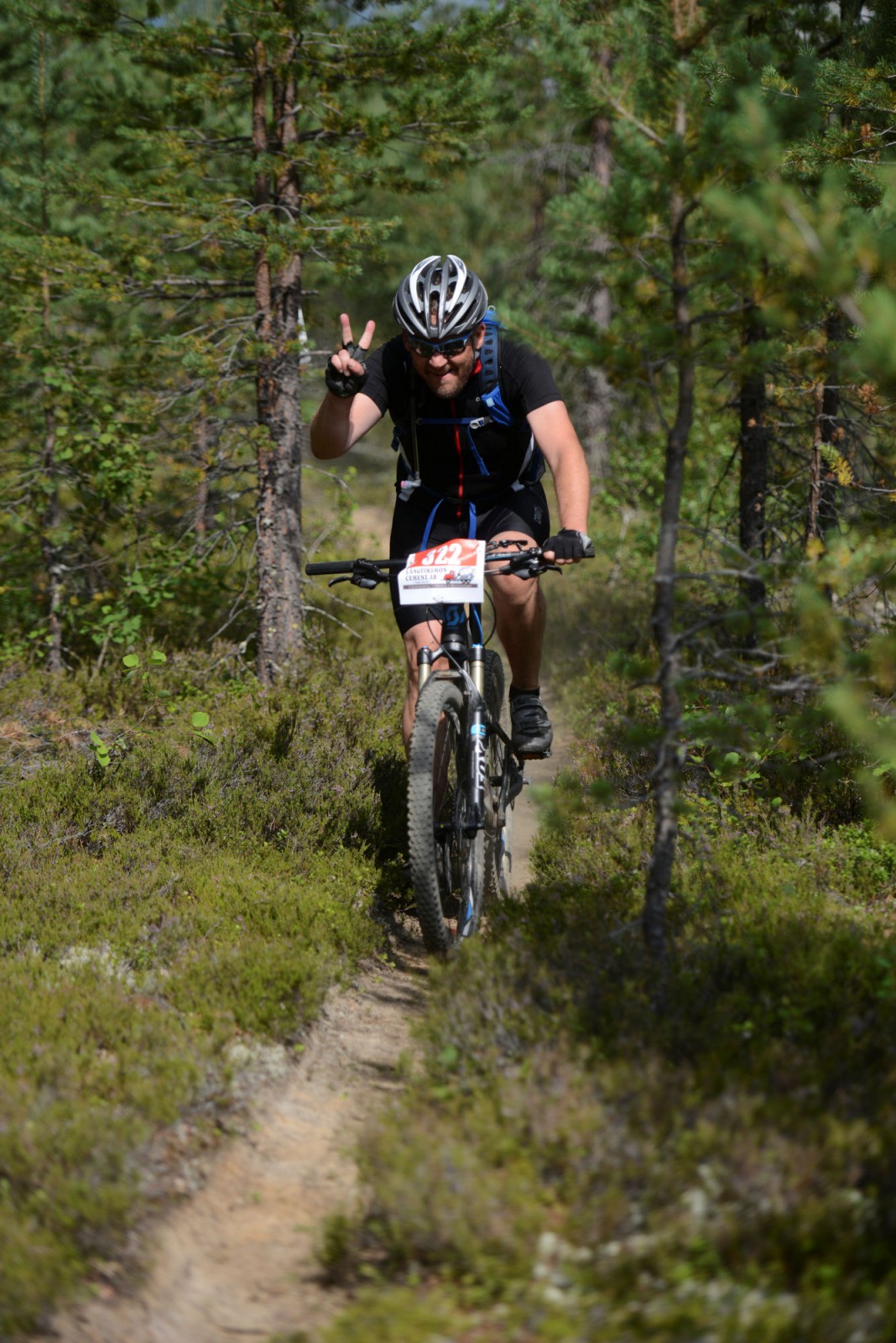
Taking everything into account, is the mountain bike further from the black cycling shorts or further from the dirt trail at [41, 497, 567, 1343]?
the dirt trail at [41, 497, 567, 1343]

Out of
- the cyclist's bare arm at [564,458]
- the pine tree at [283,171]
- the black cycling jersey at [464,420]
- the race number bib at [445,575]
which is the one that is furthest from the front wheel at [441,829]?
the pine tree at [283,171]

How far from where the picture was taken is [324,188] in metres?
7.96

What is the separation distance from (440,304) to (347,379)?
0.53 meters

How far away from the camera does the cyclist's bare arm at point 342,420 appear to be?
4871 millimetres

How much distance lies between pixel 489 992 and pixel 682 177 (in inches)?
113

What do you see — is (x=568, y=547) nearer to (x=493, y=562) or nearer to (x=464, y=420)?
(x=493, y=562)

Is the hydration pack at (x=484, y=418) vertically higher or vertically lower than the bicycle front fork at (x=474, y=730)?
higher

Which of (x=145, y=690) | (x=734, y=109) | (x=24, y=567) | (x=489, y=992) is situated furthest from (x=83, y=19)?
(x=489, y=992)

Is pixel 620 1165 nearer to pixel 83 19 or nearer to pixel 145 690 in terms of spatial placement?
pixel 145 690

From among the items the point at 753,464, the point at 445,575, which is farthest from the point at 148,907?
the point at 753,464

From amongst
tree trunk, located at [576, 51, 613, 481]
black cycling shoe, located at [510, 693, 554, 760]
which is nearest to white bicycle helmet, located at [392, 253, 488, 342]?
black cycling shoe, located at [510, 693, 554, 760]

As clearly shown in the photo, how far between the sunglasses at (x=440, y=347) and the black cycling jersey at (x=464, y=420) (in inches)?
9.8

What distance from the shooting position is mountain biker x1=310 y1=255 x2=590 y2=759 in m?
4.75

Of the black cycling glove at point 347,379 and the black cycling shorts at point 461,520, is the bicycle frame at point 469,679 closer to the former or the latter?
the black cycling shorts at point 461,520
